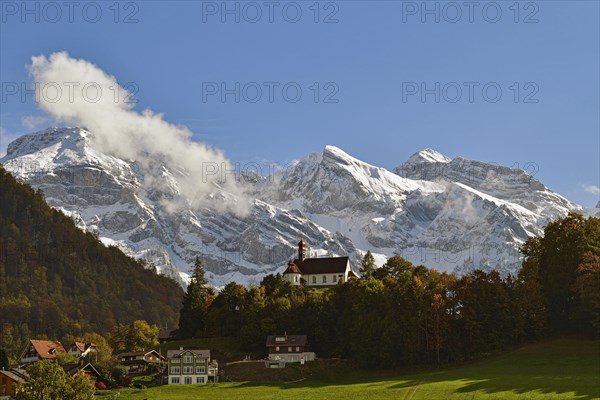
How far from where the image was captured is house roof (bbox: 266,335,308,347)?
122 metres

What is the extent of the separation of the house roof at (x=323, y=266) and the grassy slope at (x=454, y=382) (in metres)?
39.9

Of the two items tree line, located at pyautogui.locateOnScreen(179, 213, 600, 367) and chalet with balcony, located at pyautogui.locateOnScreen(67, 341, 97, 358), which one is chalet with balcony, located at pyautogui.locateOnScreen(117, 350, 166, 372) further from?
chalet with balcony, located at pyautogui.locateOnScreen(67, 341, 97, 358)

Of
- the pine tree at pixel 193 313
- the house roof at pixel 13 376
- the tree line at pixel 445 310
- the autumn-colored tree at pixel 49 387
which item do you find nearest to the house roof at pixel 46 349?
the pine tree at pixel 193 313

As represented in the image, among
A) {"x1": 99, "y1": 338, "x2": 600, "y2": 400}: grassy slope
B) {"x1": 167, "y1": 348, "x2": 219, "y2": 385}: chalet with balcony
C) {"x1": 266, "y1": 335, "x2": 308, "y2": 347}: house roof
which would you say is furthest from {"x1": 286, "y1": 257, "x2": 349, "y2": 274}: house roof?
{"x1": 167, "y1": 348, "x2": 219, "y2": 385}: chalet with balcony

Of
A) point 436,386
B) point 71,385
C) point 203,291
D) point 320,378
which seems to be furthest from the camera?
point 203,291

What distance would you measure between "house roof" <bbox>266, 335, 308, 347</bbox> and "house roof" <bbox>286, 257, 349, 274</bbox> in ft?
116

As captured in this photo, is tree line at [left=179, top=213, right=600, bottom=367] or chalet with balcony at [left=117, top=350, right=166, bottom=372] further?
chalet with balcony at [left=117, top=350, right=166, bottom=372]

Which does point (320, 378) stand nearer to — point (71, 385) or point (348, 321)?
point (348, 321)

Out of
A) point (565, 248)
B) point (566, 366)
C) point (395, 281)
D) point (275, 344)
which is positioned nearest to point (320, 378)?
point (275, 344)

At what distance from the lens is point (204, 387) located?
111062 millimetres

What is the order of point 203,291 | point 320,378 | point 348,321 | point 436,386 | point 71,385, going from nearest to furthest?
point 71,385
point 436,386
point 320,378
point 348,321
point 203,291

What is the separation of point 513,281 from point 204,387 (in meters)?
45.1

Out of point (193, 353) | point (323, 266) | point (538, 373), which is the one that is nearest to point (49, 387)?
point (193, 353)

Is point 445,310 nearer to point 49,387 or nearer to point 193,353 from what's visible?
point 193,353
